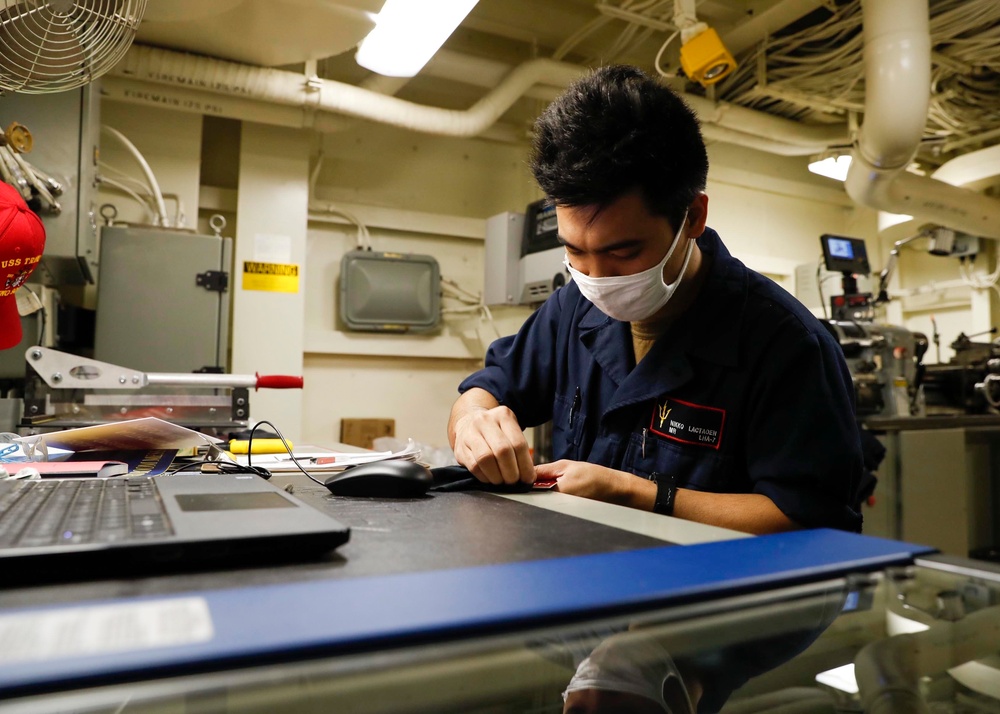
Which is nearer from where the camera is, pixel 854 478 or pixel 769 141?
pixel 854 478

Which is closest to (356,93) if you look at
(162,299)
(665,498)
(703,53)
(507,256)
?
(507,256)

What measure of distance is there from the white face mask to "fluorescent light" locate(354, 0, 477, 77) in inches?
61.8

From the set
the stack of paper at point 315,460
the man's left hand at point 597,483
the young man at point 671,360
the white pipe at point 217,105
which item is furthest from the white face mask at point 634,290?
the white pipe at point 217,105

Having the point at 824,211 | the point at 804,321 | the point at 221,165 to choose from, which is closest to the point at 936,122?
the point at 824,211

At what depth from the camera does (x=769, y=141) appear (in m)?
3.95

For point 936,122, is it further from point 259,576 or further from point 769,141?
point 259,576

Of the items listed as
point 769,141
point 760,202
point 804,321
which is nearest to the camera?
point 804,321

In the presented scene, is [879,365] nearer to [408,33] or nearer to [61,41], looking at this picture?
[408,33]

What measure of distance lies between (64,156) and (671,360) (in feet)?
6.38

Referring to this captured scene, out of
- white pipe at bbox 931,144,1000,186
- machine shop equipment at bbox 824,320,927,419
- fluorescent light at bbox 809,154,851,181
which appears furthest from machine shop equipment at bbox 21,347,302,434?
white pipe at bbox 931,144,1000,186

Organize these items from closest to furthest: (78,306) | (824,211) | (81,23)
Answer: (81,23)
(78,306)
(824,211)

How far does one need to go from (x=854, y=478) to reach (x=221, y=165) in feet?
10.8

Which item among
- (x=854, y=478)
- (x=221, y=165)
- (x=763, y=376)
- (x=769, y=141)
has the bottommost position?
(x=854, y=478)

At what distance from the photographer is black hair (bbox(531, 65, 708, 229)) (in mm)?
1034
